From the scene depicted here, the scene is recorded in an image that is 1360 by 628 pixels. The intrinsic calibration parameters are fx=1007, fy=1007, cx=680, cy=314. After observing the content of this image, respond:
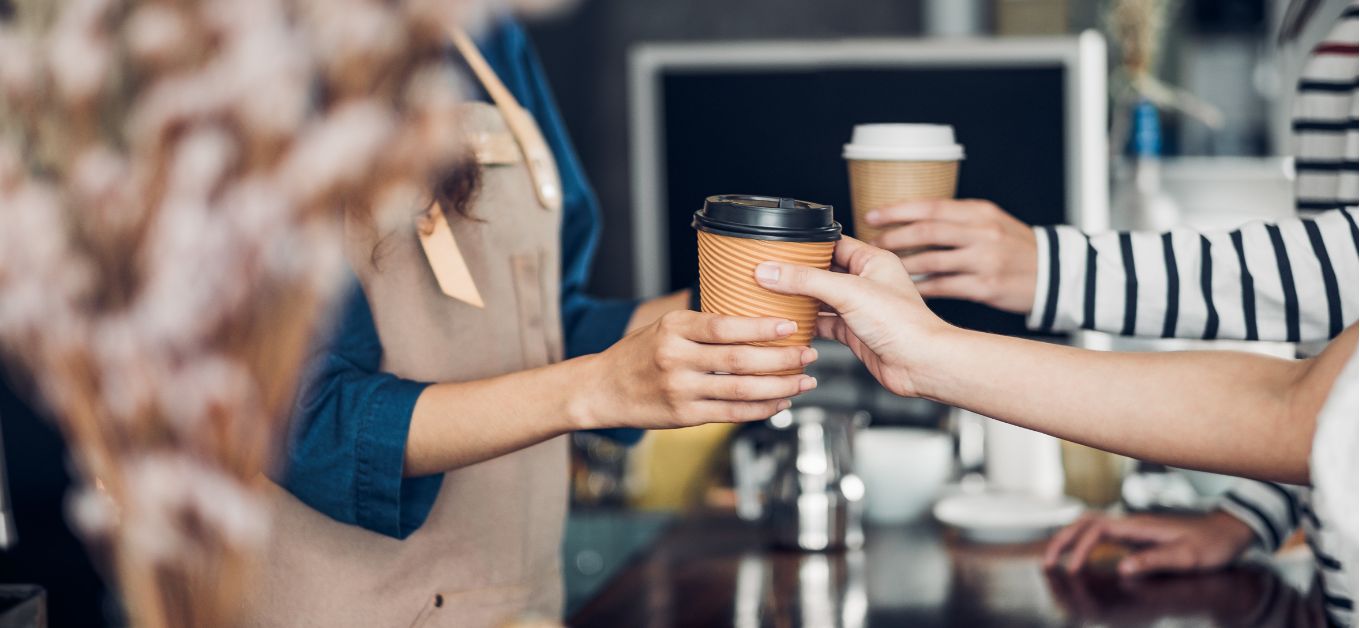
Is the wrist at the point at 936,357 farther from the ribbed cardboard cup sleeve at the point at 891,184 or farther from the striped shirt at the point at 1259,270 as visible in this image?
the striped shirt at the point at 1259,270

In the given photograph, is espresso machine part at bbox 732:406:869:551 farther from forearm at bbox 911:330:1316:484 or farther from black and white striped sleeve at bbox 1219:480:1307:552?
forearm at bbox 911:330:1316:484

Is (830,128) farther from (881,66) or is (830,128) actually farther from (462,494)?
(462,494)

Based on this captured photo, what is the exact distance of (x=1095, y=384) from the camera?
0.72m

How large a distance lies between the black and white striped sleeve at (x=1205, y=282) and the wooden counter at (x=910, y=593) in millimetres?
324

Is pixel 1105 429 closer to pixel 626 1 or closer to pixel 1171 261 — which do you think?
pixel 1171 261

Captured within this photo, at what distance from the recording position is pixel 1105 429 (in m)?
0.72

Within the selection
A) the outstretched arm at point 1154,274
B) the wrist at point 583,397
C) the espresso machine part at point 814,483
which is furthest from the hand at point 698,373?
the espresso machine part at point 814,483

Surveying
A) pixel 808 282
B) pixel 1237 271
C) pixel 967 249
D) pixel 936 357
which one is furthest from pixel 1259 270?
pixel 808 282

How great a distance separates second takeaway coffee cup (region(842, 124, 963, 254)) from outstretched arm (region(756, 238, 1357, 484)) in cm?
21

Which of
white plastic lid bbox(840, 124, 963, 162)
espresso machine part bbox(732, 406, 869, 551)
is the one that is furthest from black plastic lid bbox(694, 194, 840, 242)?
espresso machine part bbox(732, 406, 869, 551)

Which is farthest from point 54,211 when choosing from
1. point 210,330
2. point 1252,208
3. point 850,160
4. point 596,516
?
point 1252,208

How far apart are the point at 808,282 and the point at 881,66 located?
1.23 meters

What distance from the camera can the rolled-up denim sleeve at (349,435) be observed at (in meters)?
0.78

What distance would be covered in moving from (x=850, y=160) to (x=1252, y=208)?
8.05 ft
